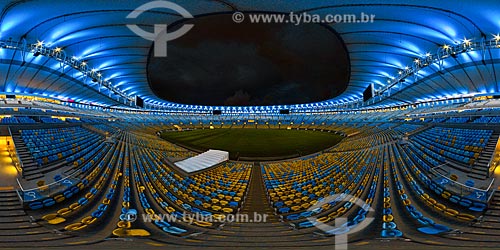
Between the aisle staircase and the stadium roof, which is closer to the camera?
the aisle staircase

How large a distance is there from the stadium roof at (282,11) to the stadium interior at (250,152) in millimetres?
191

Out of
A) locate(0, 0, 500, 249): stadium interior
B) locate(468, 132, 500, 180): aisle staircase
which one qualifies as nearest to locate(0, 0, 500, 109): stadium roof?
locate(0, 0, 500, 249): stadium interior

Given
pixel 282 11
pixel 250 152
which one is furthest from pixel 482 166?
pixel 250 152

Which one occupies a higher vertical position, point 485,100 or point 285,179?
point 485,100

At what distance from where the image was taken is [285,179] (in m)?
12.5

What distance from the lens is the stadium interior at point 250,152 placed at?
6332 mm

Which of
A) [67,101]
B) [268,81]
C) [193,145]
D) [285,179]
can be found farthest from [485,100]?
[67,101]

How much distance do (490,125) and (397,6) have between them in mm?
13562

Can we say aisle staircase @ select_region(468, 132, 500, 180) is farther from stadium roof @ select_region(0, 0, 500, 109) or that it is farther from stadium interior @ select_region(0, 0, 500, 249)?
stadium roof @ select_region(0, 0, 500, 109)

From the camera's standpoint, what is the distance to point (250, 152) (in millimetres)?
24562

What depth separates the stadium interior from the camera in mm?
6332

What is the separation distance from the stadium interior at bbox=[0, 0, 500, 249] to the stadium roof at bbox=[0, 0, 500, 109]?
19 centimetres

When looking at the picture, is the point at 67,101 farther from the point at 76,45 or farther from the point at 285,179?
the point at 285,179

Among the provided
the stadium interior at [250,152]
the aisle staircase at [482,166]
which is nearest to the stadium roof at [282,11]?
the stadium interior at [250,152]
